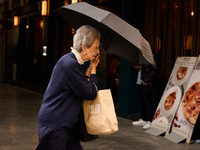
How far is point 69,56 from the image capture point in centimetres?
269

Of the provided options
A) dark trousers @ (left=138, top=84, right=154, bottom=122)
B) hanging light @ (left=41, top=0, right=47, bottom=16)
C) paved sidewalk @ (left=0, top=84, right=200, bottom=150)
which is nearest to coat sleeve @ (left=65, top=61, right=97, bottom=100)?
paved sidewalk @ (left=0, top=84, right=200, bottom=150)

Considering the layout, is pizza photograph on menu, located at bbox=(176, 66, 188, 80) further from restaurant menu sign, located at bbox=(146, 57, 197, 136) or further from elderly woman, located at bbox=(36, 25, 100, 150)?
elderly woman, located at bbox=(36, 25, 100, 150)

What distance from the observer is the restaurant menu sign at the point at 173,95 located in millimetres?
6500

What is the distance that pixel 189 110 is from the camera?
608cm

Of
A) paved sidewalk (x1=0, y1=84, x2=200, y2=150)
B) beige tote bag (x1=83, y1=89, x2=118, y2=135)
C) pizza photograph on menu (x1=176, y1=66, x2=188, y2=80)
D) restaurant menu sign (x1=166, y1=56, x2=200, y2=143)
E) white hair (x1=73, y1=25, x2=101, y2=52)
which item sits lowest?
paved sidewalk (x1=0, y1=84, x2=200, y2=150)

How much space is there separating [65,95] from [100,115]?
0.35 m

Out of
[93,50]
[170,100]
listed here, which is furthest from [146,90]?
[93,50]

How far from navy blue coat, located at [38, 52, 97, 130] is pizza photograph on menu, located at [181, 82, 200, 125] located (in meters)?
3.81

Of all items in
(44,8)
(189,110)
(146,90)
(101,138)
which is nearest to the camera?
(189,110)

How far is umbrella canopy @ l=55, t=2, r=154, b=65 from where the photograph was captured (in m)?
2.89

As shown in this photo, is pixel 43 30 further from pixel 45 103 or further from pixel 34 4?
pixel 45 103

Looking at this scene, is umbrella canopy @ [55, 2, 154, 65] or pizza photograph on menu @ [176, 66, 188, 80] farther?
pizza photograph on menu @ [176, 66, 188, 80]

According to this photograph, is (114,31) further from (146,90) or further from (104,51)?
(104,51)

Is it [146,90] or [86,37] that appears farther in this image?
[146,90]
